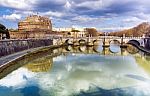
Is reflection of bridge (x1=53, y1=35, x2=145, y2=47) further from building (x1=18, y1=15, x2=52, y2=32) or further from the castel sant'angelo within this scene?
building (x1=18, y1=15, x2=52, y2=32)

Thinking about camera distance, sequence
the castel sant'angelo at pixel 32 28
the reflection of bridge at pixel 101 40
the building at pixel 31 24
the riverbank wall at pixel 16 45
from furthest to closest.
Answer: the building at pixel 31 24 → the castel sant'angelo at pixel 32 28 → the reflection of bridge at pixel 101 40 → the riverbank wall at pixel 16 45

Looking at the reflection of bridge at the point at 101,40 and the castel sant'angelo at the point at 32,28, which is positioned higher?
the castel sant'angelo at the point at 32,28

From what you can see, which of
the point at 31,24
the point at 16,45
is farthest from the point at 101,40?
the point at 16,45

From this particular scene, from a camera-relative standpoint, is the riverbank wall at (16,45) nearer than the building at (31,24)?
Yes

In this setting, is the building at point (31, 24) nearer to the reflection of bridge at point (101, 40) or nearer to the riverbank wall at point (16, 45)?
the reflection of bridge at point (101, 40)

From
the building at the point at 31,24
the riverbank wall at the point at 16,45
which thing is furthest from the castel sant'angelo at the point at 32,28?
the riverbank wall at the point at 16,45

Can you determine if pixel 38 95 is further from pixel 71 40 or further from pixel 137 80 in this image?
pixel 71 40

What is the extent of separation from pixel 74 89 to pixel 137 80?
24.3ft

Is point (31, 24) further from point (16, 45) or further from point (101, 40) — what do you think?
point (16, 45)

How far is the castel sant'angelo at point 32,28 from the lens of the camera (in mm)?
99938

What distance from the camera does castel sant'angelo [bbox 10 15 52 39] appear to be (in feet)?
328

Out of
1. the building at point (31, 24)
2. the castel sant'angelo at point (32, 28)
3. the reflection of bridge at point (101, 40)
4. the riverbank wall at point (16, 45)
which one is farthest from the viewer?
the building at point (31, 24)

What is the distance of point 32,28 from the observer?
108688mm

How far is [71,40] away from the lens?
303ft
